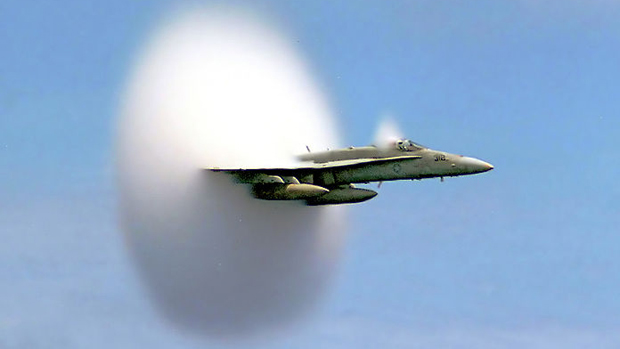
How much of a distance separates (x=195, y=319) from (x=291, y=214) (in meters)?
9.90

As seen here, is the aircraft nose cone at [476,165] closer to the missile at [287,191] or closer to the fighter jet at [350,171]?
the fighter jet at [350,171]

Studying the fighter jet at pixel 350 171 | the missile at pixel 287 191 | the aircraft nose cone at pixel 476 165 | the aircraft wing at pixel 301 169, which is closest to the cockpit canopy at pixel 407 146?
the fighter jet at pixel 350 171

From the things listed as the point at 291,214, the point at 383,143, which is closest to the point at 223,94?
the point at 291,214

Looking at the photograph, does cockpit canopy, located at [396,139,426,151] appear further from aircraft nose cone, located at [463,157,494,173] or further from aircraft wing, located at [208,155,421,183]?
aircraft nose cone, located at [463,157,494,173]

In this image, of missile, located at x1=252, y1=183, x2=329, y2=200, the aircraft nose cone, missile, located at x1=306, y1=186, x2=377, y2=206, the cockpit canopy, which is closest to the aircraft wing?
the cockpit canopy

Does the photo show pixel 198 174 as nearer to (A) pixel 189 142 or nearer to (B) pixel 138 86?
(A) pixel 189 142

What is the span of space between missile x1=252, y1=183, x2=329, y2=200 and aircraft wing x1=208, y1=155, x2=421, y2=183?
0.63 m

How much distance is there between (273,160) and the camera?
78875 mm

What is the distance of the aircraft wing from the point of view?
236 ft

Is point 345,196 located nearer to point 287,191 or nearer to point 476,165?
point 287,191

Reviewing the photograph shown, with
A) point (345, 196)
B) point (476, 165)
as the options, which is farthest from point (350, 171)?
point (476, 165)

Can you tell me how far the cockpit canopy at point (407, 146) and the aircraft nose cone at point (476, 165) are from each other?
2.89 meters

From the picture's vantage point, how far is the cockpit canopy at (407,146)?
71875 mm

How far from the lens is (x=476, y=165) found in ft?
230
